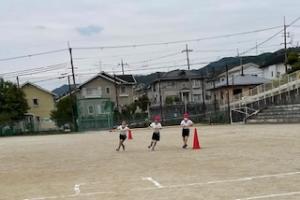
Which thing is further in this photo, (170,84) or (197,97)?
(197,97)

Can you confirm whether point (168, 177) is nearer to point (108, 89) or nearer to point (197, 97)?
point (108, 89)

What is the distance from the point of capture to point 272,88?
49188 millimetres

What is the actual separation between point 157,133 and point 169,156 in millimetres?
4004

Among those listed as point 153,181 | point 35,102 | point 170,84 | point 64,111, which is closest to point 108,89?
point 170,84

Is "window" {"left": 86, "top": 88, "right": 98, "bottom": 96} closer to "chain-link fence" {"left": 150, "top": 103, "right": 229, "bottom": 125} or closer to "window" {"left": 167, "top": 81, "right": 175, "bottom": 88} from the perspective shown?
"chain-link fence" {"left": 150, "top": 103, "right": 229, "bottom": 125}

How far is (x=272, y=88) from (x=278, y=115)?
7544mm

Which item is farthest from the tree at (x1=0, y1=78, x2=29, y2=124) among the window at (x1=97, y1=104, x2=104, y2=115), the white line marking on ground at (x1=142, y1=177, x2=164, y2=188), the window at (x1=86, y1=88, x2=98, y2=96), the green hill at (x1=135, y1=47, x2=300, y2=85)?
the white line marking on ground at (x1=142, y1=177, x2=164, y2=188)

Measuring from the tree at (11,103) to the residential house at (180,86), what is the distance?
2543 centimetres

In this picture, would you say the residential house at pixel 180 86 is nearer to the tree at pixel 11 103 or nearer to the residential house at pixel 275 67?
the residential house at pixel 275 67

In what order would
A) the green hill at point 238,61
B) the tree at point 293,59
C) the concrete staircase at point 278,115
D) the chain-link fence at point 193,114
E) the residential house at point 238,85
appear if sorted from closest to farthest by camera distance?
the concrete staircase at point 278,115
the chain-link fence at point 193,114
the tree at point 293,59
the residential house at point 238,85
the green hill at point 238,61

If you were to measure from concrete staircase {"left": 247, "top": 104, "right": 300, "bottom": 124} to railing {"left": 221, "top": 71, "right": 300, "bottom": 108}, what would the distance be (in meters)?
2.21

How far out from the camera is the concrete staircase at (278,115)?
39.4 meters

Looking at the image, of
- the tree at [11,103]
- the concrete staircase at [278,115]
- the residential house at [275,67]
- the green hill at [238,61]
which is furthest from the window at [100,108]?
the concrete staircase at [278,115]

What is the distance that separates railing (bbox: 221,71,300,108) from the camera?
4518 cm
